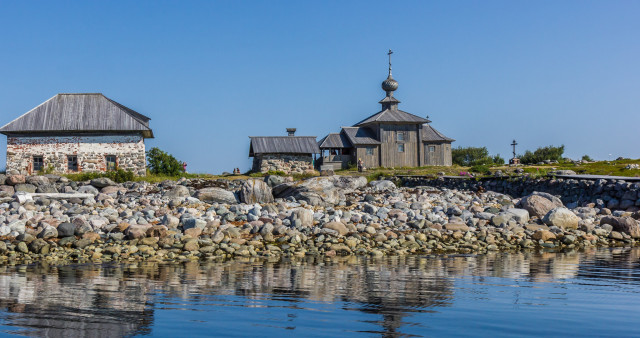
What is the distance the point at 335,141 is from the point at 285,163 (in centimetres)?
602

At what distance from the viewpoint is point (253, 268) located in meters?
11.1

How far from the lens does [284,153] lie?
41.9 meters

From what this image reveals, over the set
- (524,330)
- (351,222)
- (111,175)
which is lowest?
(524,330)

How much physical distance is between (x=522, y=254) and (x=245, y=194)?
361 inches

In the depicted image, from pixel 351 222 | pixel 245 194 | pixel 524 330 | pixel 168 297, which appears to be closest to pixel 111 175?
pixel 245 194

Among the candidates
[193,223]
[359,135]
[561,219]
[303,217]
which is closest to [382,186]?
[561,219]

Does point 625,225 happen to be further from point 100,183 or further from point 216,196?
point 100,183

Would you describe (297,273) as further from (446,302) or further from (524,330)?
(524,330)

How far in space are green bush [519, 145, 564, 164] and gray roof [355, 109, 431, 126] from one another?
8750 mm

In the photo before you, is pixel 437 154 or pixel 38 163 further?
pixel 437 154

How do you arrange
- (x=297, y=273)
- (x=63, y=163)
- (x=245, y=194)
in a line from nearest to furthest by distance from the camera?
1. (x=297, y=273)
2. (x=245, y=194)
3. (x=63, y=163)

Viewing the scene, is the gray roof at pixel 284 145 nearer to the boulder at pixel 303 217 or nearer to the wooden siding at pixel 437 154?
the wooden siding at pixel 437 154

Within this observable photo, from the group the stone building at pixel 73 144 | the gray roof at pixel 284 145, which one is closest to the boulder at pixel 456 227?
the stone building at pixel 73 144

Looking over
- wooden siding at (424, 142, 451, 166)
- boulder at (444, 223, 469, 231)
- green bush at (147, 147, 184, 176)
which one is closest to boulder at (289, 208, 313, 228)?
boulder at (444, 223, 469, 231)
